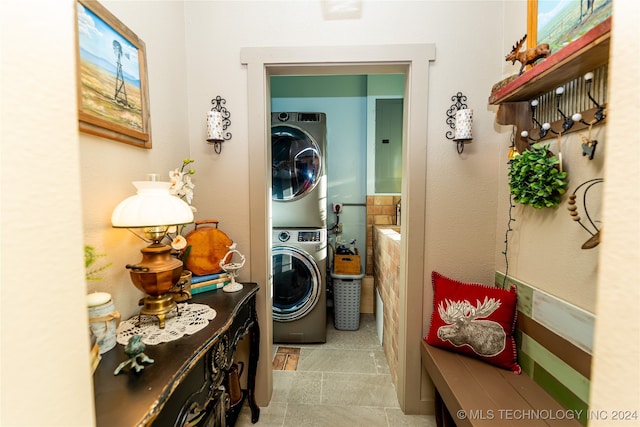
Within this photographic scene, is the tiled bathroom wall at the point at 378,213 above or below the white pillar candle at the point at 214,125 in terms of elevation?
below

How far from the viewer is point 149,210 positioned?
3.33 feet

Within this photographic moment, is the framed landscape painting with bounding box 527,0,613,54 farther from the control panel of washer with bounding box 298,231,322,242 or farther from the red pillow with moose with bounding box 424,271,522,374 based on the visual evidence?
the control panel of washer with bounding box 298,231,322,242

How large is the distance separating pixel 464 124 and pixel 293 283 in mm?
1854

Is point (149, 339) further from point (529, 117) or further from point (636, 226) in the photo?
point (529, 117)

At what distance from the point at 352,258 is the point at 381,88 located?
192 centimetres

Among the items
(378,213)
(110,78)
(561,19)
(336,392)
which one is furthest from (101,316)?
(378,213)

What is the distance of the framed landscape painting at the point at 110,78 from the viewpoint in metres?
0.97

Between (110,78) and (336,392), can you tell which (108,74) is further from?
(336,392)

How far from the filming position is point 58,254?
1.25 feet

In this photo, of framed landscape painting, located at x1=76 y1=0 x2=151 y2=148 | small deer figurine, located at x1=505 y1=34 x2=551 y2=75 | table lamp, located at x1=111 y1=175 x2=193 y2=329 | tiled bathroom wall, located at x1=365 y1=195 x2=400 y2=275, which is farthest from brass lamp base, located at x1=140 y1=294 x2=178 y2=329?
tiled bathroom wall, located at x1=365 y1=195 x2=400 y2=275

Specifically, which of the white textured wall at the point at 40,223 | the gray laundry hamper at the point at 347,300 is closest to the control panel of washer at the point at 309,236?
the gray laundry hamper at the point at 347,300

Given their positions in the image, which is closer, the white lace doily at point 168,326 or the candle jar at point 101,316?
the candle jar at point 101,316

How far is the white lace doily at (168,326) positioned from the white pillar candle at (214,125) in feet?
3.14

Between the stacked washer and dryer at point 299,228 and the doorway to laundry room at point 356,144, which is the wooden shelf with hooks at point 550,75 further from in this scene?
the doorway to laundry room at point 356,144
